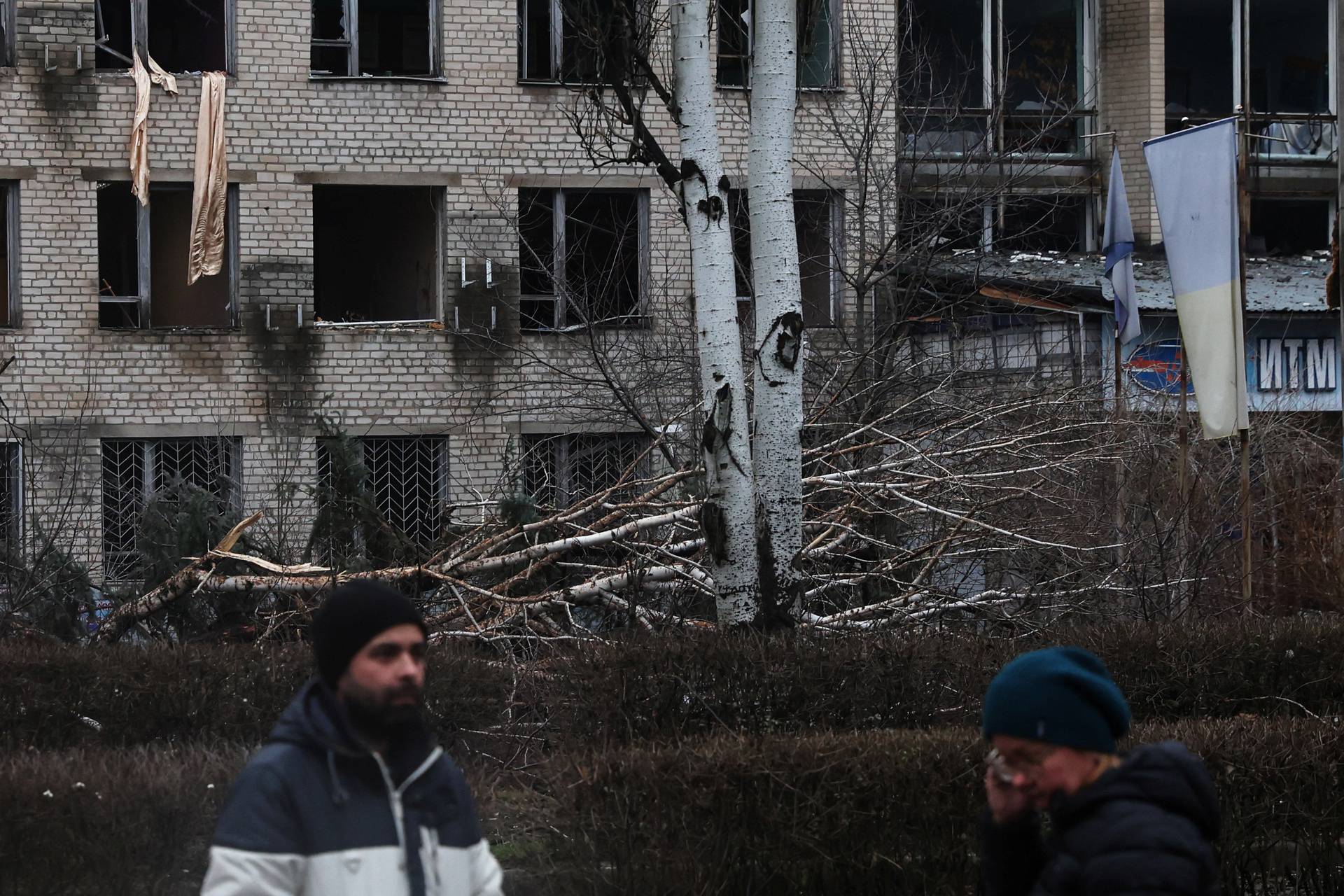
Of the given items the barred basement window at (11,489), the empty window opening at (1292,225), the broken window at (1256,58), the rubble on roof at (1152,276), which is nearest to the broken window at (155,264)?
the barred basement window at (11,489)

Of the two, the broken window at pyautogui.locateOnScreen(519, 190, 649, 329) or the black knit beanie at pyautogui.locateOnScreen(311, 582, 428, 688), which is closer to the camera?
the black knit beanie at pyautogui.locateOnScreen(311, 582, 428, 688)

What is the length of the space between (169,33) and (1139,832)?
60.7 ft

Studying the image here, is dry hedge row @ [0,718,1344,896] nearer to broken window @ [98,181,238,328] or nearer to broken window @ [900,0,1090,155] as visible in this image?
broken window @ [98,181,238,328]

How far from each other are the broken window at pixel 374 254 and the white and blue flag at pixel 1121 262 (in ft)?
28.5

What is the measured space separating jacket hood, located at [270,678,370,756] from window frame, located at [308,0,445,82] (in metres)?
16.3

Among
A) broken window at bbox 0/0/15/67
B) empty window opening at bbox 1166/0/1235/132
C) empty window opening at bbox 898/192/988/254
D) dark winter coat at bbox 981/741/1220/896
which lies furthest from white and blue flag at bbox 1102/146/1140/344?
broken window at bbox 0/0/15/67

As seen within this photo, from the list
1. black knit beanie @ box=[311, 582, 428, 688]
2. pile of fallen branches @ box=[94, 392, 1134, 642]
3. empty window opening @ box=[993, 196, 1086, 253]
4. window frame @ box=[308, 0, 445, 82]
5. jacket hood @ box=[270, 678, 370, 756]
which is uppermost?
window frame @ box=[308, 0, 445, 82]

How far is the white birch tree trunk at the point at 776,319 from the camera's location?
26.6ft

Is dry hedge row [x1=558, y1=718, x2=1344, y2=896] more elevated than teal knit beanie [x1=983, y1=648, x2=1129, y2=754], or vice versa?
teal knit beanie [x1=983, y1=648, x2=1129, y2=754]

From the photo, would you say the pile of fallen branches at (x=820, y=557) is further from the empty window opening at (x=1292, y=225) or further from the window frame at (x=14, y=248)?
the empty window opening at (x=1292, y=225)

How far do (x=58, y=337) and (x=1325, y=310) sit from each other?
51.1 feet

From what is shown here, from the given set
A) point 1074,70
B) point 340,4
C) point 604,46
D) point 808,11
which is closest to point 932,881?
point 604,46

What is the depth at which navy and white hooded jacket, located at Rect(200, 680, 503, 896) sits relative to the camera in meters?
2.61

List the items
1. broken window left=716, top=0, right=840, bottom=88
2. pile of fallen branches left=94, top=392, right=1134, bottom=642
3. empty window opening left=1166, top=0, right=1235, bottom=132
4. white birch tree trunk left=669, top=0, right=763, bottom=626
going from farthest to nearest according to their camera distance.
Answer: empty window opening left=1166, top=0, right=1235, bottom=132 → broken window left=716, top=0, right=840, bottom=88 → pile of fallen branches left=94, top=392, right=1134, bottom=642 → white birch tree trunk left=669, top=0, right=763, bottom=626
